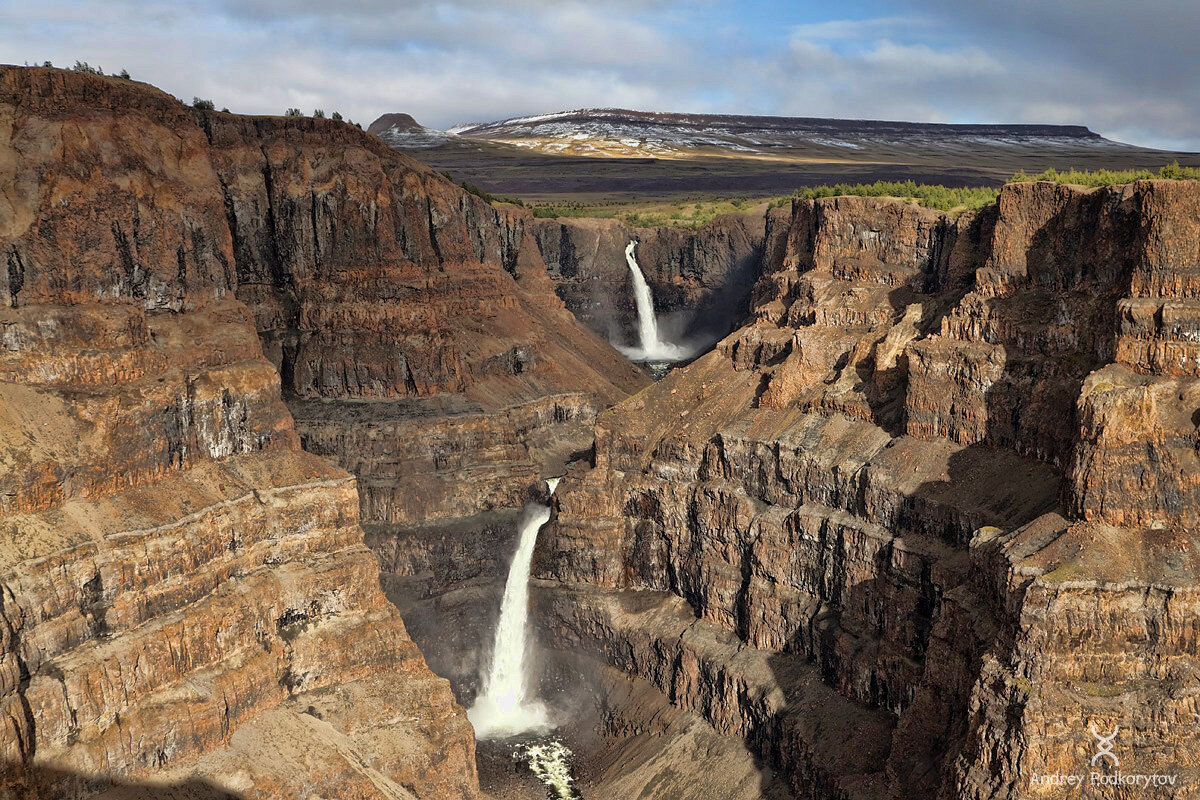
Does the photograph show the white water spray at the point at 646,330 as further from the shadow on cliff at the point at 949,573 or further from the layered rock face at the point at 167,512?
the shadow on cliff at the point at 949,573

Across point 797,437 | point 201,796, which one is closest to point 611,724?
point 797,437

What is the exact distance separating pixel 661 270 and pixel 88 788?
129782 mm

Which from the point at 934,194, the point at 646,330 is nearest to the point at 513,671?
the point at 934,194

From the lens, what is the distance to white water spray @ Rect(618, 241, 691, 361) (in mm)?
167325

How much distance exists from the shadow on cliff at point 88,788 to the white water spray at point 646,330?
107688mm

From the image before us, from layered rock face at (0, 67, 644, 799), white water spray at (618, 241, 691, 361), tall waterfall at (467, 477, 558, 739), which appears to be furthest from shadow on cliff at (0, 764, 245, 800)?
white water spray at (618, 241, 691, 361)

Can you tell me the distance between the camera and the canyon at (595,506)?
5788 centimetres

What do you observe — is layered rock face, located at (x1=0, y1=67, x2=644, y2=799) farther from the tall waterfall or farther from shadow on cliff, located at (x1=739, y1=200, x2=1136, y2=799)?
shadow on cliff, located at (x1=739, y1=200, x2=1136, y2=799)

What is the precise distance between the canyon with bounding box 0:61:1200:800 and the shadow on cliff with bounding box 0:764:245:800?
6.8 inches

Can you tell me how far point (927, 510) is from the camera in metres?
72.4

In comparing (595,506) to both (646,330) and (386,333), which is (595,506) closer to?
(386,333)

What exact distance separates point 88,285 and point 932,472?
54.1m

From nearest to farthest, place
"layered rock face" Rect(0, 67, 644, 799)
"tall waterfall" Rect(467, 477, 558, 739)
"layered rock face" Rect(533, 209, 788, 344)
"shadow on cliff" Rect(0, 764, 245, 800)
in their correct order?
"shadow on cliff" Rect(0, 764, 245, 800), "layered rock face" Rect(0, 67, 644, 799), "tall waterfall" Rect(467, 477, 558, 739), "layered rock face" Rect(533, 209, 788, 344)

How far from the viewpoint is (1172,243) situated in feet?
210
